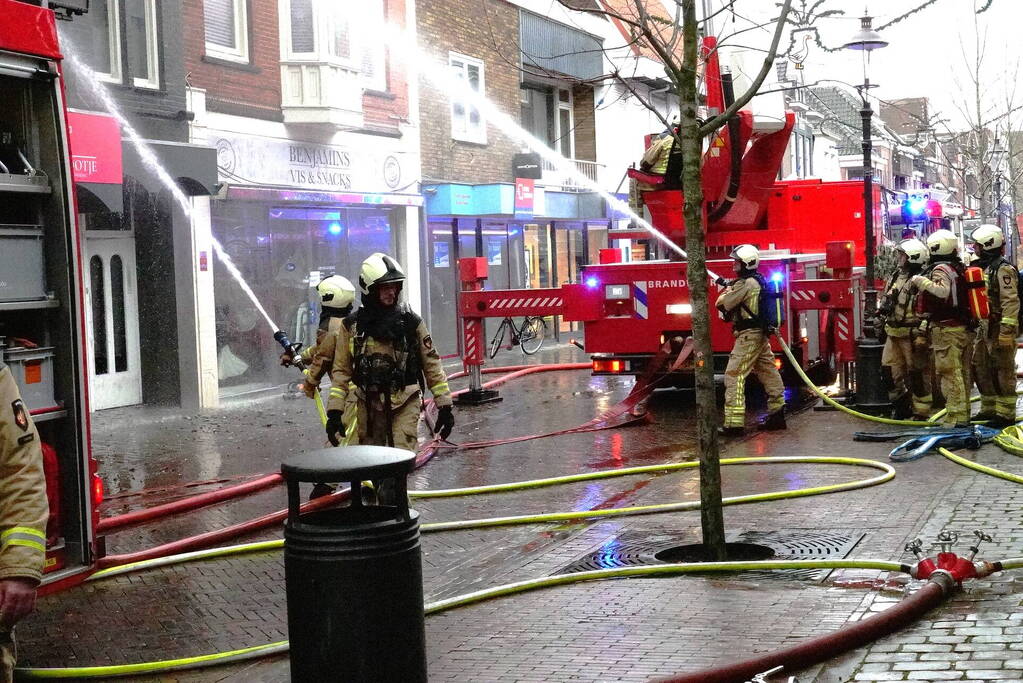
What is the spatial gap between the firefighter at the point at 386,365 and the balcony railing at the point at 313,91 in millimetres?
10932

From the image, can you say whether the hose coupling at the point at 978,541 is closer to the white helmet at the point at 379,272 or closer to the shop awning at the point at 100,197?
the white helmet at the point at 379,272

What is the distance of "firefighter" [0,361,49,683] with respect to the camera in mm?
3568

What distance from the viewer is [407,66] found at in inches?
858

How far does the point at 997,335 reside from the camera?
37.4 feet

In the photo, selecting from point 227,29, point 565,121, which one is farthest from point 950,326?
point 565,121

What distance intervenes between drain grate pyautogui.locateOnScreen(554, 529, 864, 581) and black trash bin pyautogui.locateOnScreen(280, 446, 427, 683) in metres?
2.37

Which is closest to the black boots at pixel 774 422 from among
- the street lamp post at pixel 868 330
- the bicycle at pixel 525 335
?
the street lamp post at pixel 868 330

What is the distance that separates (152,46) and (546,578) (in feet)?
37.8

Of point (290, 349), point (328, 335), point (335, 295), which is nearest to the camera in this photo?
point (328, 335)

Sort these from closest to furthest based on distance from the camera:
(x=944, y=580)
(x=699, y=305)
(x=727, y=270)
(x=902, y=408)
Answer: (x=944, y=580), (x=699, y=305), (x=902, y=408), (x=727, y=270)

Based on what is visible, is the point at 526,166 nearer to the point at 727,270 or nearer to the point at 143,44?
the point at 143,44

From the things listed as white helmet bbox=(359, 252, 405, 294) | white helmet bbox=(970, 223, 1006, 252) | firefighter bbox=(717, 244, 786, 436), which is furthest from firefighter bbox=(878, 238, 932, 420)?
white helmet bbox=(359, 252, 405, 294)

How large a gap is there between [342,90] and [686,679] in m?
15.4

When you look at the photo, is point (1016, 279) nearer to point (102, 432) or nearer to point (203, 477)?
point (203, 477)
